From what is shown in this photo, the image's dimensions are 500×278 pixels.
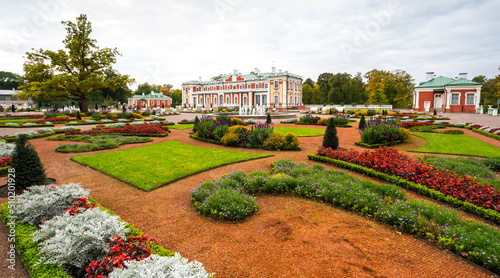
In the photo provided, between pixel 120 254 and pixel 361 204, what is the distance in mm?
4506

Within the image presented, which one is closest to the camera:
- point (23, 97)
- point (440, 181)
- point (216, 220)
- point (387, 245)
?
point (387, 245)

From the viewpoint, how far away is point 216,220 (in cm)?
481

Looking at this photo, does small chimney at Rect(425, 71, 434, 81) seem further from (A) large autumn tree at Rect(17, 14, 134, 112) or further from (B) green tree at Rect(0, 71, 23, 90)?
(B) green tree at Rect(0, 71, 23, 90)

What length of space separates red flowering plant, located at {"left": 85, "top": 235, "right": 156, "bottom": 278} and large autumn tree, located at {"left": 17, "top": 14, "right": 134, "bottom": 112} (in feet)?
95.1

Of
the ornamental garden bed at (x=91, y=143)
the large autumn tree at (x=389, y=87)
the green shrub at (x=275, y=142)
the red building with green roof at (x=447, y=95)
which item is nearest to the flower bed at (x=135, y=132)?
the ornamental garden bed at (x=91, y=143)

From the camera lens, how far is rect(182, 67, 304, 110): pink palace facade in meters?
49.8

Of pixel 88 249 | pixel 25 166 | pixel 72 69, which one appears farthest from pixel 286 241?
pixel 72 69

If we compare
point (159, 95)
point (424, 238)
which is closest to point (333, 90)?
point (159, 95)

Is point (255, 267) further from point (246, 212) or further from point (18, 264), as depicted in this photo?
point (18, 264)

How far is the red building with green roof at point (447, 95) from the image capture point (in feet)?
112

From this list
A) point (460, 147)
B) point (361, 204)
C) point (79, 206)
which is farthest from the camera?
point (460, 147)

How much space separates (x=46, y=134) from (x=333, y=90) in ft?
172

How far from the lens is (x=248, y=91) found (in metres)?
53.9

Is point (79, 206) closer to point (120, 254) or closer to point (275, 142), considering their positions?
point (120, 254)
